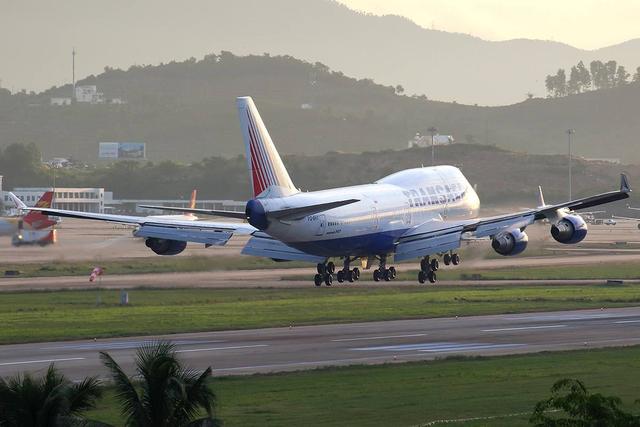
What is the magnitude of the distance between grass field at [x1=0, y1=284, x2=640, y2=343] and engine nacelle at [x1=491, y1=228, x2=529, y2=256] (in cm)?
317

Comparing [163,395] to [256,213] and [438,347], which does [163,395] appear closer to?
[438,347]

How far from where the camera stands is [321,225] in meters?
78.3

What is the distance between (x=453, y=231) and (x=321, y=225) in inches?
437

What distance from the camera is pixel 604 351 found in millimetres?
57094

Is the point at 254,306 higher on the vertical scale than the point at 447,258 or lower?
lower

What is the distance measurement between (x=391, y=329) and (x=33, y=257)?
59.3 m

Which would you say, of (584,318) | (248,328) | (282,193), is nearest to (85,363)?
(248,328)

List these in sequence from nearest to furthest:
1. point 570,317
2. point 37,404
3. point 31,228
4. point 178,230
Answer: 1. point 37,404
2. point 570,317
3. point 178,230
4. point 31,228

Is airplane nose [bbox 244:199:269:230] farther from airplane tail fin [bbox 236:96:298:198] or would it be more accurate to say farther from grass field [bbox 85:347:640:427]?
grass field [bbox 85:347:640:427]

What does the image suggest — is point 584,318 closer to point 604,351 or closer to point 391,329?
point 391,329

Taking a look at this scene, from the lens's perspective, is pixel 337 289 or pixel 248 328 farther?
pixel 337 289

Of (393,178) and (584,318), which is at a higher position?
(393,178)

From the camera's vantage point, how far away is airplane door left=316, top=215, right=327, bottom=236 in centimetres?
7812

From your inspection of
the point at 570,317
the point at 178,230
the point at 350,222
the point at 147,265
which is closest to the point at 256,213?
the point at 350,222
